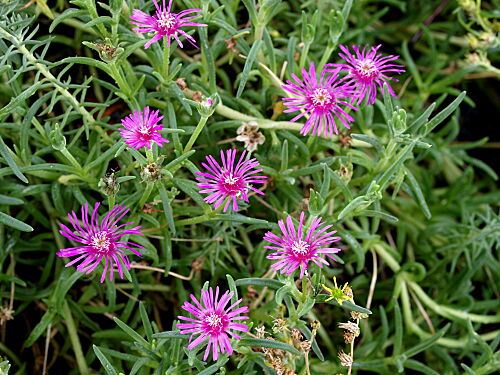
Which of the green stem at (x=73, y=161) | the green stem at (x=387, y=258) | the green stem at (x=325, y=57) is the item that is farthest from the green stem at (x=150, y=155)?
the green stem at (x=387, y=258)

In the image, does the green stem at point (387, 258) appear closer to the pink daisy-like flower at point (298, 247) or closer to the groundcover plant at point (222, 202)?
the groundcover plant at point (222, 202)

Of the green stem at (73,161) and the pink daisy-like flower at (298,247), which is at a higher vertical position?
the green stem at (73,161)

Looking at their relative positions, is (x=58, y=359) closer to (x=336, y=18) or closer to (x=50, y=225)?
(x=50, y=225)

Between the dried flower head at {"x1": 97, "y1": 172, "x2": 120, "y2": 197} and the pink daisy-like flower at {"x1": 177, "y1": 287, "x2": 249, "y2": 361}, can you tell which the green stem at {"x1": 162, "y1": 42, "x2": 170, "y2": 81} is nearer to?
the dried flower head at {"x1": 97, "y1": 172, "x2": 120, "y2": 197}

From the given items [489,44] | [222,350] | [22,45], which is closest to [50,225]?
[22,45]

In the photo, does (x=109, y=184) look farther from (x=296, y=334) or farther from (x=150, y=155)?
(x=296, y=334)

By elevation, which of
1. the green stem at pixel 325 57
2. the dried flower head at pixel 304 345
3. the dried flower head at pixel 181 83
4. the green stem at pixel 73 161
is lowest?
the dried flower head at pixel 304 345

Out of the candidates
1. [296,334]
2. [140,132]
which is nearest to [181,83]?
[140,132]
